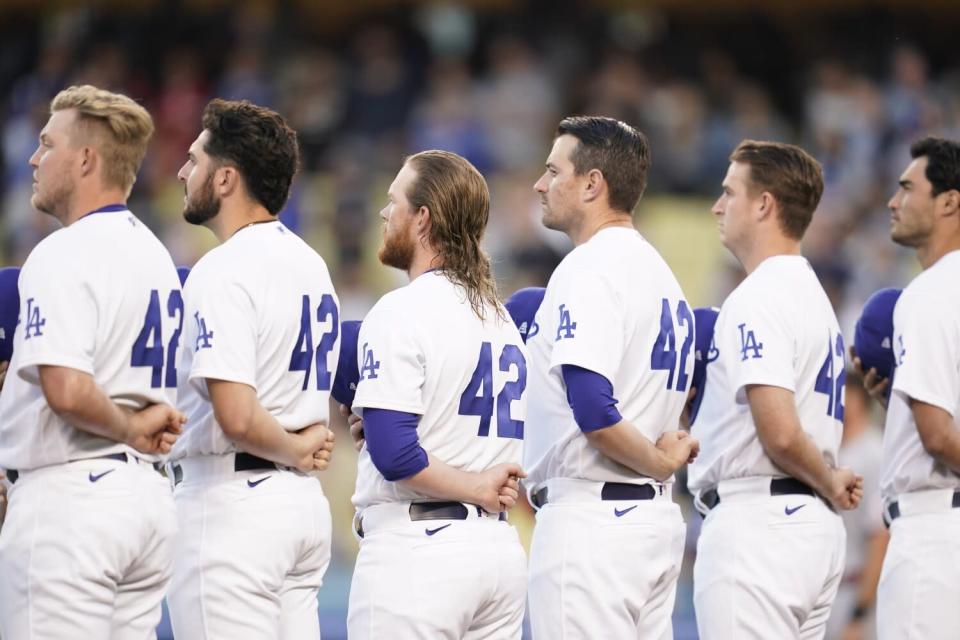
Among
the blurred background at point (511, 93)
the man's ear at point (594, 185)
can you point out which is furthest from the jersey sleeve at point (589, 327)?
the blurred background at point (511, 93)

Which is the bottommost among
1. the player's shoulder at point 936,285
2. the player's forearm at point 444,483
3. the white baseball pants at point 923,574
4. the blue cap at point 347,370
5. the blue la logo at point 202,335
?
the white baseball pants at point 923,574

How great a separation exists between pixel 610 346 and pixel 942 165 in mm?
1893

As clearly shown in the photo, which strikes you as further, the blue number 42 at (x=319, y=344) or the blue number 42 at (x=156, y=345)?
the blue number 42 at (x=319, y=344)

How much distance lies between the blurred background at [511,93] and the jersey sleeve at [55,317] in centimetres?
655

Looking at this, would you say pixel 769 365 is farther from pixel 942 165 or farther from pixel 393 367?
pixel 393 367

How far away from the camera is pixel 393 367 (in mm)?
4574

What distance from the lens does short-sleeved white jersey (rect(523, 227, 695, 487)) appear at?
498 centimetres

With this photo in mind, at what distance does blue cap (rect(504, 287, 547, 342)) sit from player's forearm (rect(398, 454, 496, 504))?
109 cm

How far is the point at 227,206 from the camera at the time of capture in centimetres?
495

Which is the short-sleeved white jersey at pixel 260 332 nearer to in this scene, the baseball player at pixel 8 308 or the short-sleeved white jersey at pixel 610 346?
the baseball player at pixel 8 308

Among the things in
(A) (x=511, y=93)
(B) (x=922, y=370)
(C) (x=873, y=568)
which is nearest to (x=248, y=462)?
(B) (x=922, y=370)

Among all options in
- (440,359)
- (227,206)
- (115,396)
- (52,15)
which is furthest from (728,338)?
(52,15)

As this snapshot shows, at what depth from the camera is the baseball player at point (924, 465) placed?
5410mm

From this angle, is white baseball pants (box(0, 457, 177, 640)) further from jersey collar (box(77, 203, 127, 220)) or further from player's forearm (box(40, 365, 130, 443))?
jersey collar (box(77, 203, 127, 220))
